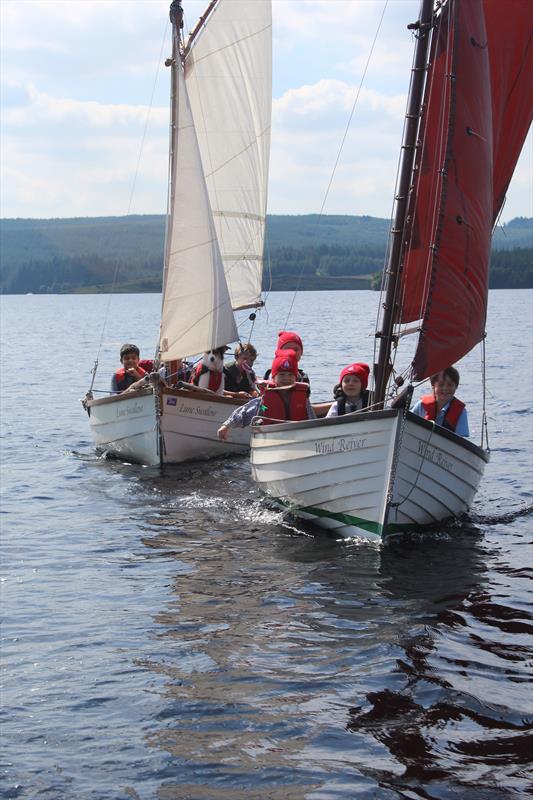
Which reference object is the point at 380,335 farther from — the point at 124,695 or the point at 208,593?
the point at 124,695

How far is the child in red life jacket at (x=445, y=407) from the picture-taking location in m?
14.1

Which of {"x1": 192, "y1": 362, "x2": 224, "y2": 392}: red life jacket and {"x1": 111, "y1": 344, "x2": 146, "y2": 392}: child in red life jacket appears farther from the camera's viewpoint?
{"x1": 111, "y1": 344, "x2": 146, "y2": 392}: child in red life jacket

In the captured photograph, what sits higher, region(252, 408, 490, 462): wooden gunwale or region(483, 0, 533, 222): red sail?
region(483, 0, 533, 222): red sail

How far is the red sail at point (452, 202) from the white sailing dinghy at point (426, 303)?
14 millimetres

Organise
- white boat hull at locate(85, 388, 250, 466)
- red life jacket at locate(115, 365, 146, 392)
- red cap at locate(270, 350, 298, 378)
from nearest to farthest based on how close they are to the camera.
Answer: red cap at locate(270, 350, 298, 378) → white boat hull at locate(85, 388, 250, 466) → red life jacket at locate(115, 365, 146, 392)

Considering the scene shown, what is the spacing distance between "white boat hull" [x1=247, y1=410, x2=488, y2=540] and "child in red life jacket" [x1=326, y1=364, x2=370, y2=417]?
78 cm

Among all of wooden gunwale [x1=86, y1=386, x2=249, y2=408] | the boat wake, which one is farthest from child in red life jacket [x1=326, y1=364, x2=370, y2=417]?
wooden gunwale [x1=86, y1=386, x2=249, y2=408]

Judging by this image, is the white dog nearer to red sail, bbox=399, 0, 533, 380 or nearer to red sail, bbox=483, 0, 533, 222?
red sail, bbox=483, 0, 533, 222

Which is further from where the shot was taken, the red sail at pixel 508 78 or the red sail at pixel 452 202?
the red sail at pixel 508 78

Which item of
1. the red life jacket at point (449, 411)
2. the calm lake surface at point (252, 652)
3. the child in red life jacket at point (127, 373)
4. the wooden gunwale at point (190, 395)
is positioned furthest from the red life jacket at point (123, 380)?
the red life jacket at point (449, 411)

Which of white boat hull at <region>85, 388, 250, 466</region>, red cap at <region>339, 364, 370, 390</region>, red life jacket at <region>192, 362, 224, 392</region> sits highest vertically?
red cap at <region>339, 364, 370, 390</region>

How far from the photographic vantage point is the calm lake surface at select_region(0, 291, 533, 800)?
7.25 meters

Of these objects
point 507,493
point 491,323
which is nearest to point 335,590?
point 507,493

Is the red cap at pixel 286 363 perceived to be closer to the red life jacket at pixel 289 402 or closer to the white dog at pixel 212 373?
the red life jacket at pixel 289 402
